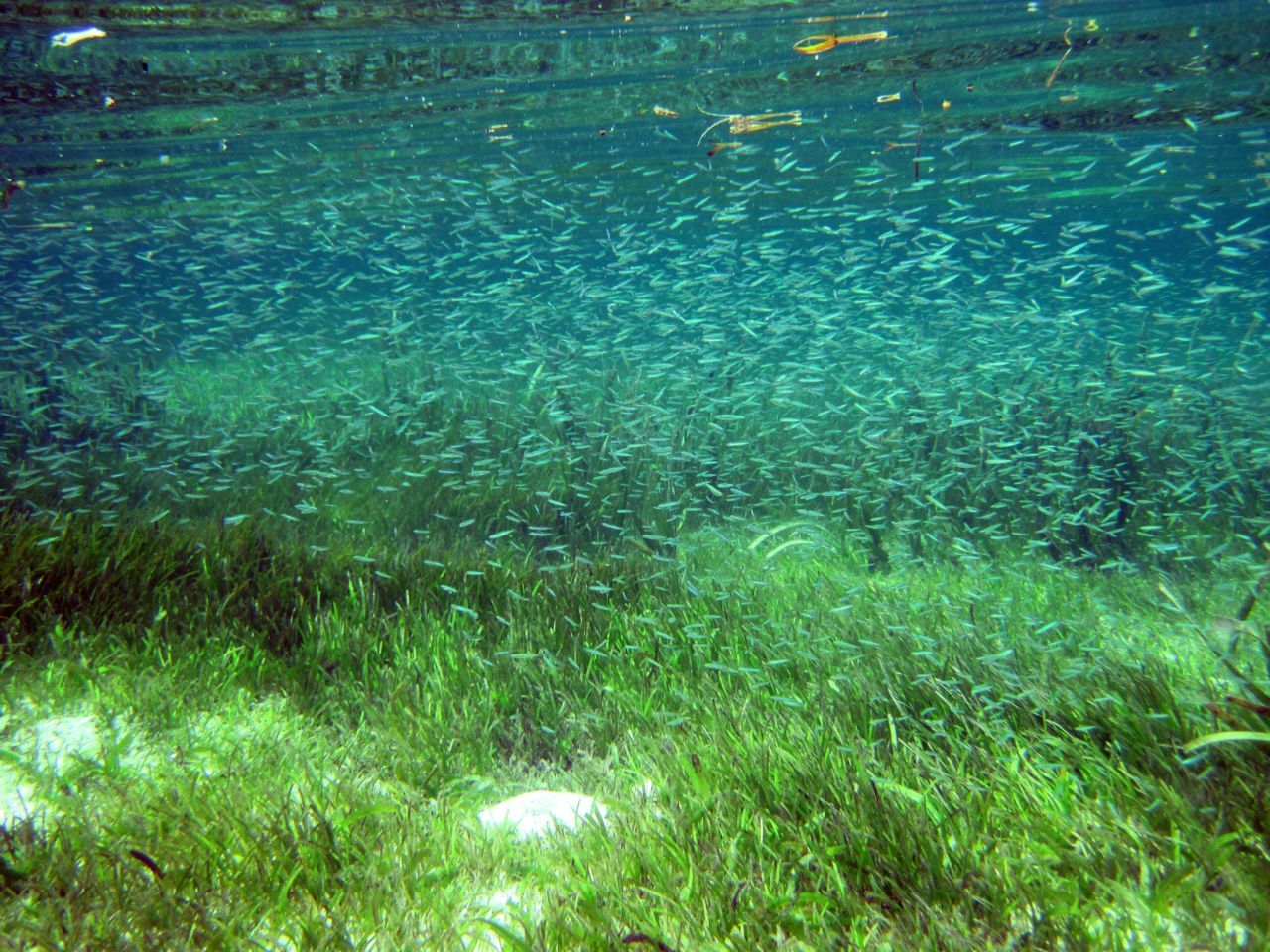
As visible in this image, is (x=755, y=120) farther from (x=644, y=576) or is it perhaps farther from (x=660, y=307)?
(x=644, y=576)

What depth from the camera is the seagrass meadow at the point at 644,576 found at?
8.64 ft

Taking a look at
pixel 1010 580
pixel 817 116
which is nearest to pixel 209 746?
pixel 1010 580

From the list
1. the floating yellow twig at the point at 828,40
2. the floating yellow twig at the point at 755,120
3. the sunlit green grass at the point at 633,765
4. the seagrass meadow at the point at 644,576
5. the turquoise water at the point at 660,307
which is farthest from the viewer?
the floating yellow twig at the point at 755,120

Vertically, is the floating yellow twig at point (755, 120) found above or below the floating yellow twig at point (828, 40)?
below

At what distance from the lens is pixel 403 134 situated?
66.5 ft

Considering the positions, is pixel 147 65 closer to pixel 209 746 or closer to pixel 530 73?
pixel 530 73

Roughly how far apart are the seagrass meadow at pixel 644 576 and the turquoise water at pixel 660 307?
0.13 metres

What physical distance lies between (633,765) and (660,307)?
37.9 feet

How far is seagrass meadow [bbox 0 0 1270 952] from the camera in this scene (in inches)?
104

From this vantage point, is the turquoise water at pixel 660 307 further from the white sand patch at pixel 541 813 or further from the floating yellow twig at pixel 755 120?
the white sand patch at pixel 541 813

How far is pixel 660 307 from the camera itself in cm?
1440

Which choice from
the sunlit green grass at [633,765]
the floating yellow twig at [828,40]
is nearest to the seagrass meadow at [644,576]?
the sunlit green grass at [633,765]

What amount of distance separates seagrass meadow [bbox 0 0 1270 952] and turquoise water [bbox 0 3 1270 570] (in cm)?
13

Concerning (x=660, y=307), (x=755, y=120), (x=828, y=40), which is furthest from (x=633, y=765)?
(x=755, y=120)
